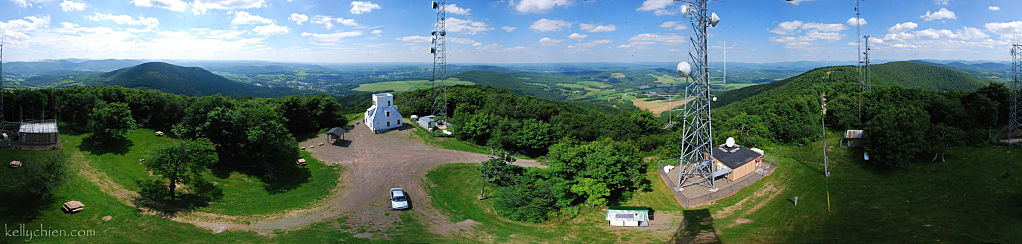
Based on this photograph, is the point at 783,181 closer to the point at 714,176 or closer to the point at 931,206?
the point at 714,176

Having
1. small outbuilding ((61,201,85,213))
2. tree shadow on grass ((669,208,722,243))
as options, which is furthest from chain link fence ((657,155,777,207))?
small outbuilding ((61,201,85,213))

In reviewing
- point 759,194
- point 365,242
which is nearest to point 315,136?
point 365,242

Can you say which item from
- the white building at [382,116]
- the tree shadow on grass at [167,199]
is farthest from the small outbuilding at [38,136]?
the white building at [382,116]

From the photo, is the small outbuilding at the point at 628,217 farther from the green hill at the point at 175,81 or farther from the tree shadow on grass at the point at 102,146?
the green hill at the point at 175,81

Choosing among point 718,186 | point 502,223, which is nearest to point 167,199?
point 502,223

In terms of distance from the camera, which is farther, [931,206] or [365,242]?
[365,242]

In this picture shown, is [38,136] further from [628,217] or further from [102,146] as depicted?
[628,217]
